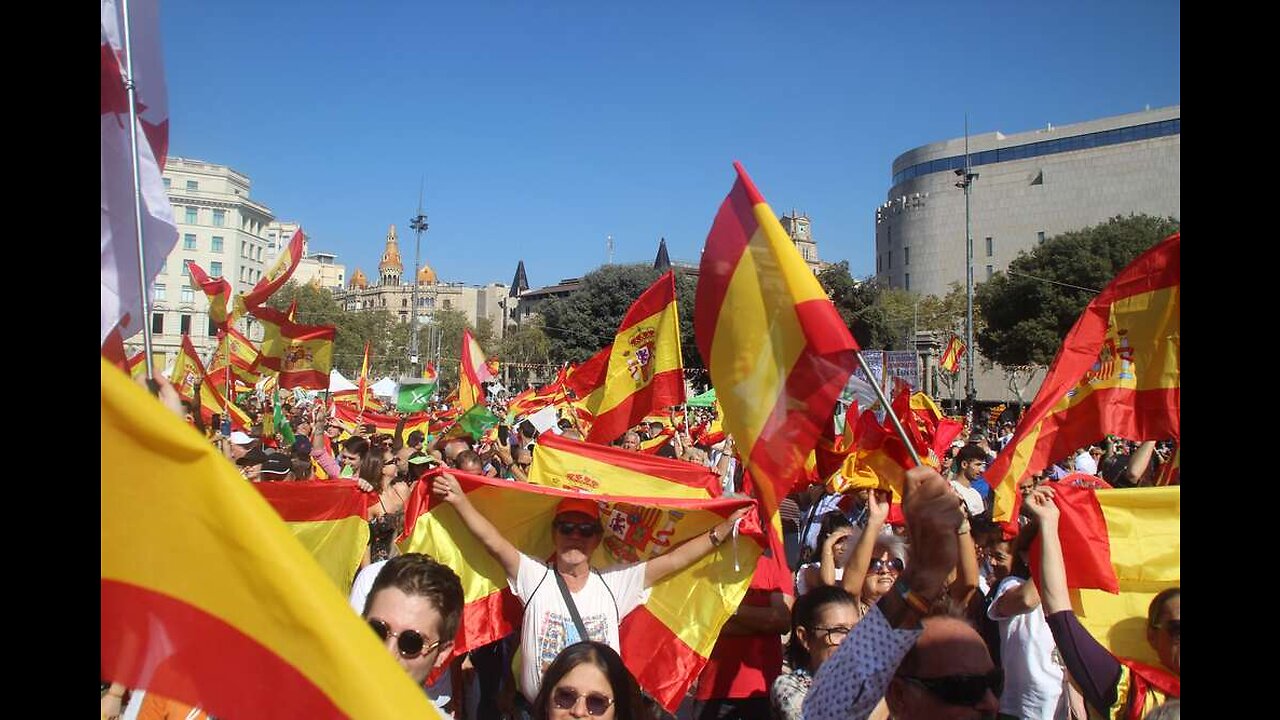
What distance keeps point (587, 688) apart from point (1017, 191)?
80810 mm

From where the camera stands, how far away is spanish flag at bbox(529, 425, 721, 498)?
18.6ft

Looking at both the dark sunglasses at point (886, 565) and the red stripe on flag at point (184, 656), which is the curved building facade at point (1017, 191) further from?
the red stripe on flag at point (184, 656)

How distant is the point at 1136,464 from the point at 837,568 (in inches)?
96.4

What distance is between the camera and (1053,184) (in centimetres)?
7450

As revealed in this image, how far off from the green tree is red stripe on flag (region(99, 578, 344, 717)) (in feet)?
146

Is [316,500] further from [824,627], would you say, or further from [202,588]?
[202,588]

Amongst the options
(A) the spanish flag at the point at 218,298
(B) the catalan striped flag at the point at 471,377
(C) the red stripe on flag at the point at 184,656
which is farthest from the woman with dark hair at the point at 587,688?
(B) the catalan striped flag at the point at 471,377

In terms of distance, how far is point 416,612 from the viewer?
2766mm

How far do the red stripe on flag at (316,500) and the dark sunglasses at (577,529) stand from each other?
4.55 feet

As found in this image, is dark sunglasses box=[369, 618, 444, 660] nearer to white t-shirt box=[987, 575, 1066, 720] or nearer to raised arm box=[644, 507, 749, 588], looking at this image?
raised arm box=[644, 507, 749, 588]

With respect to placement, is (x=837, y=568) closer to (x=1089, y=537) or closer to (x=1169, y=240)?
(x=1089, y=537)

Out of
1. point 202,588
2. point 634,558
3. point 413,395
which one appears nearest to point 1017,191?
point 413,395

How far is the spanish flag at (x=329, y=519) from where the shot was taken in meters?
5.00
